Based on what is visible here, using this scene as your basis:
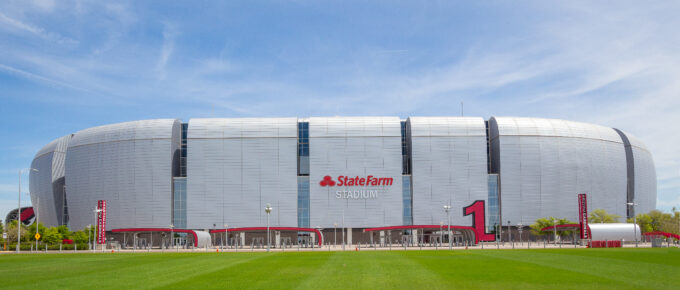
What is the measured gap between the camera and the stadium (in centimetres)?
11206

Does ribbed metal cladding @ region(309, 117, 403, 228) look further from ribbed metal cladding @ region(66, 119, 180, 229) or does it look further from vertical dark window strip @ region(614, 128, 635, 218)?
vertical dark window strip @ region(614, 128, 635, 218)

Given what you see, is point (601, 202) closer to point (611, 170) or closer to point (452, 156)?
point (611, 170)

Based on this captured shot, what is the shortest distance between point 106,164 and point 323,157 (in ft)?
140

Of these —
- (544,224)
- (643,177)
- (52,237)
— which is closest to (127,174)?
(52,237)

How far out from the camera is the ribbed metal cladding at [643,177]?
415 ft

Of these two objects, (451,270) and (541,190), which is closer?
(451,270)

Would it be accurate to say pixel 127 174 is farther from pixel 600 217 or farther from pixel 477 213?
pixel 600 217

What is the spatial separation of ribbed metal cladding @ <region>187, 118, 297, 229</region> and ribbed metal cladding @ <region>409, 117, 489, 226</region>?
23815 millimetres

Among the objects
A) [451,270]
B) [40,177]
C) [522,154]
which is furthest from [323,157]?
[451,270]

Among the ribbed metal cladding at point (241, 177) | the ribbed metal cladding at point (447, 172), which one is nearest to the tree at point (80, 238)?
the ribbed metal cladding at point (241, 177)

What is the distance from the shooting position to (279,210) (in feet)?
367

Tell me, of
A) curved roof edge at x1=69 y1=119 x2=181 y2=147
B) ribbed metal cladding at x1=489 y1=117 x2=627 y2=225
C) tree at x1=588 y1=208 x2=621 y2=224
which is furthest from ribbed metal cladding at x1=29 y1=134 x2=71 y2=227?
tree at x1=588 y1=208 x2=621 y2=224

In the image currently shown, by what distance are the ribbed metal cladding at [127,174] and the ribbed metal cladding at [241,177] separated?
5.11 m

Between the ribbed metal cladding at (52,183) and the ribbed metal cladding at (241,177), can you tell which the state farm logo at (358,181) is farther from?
the ribbed metal cladding at (52,183)
